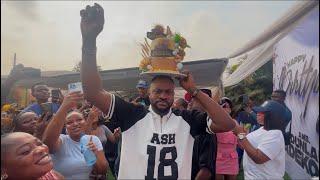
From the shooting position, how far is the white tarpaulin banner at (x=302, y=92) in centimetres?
444

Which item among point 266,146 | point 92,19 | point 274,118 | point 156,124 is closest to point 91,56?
point 92,19

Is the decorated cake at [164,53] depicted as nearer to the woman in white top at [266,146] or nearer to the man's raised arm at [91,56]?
the man's raised arm at [91,56]

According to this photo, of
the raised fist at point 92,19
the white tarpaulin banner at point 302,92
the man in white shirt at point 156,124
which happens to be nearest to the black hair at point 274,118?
the white tarpaulin banner at point 302,92

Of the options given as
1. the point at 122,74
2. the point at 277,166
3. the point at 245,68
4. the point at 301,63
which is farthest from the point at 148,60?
the point at 122,74

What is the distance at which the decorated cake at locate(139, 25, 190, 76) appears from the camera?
10.1 ft

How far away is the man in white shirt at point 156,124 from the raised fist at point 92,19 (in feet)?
0.29

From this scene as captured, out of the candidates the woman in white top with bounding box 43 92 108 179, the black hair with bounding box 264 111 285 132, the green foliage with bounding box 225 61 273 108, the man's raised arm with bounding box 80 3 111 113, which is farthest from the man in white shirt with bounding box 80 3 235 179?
the green foliage with bounding box 225 61 273 108

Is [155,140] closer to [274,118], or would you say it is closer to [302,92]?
[274,118]

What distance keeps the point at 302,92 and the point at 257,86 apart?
9.33 meters

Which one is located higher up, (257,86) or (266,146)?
(257,86)

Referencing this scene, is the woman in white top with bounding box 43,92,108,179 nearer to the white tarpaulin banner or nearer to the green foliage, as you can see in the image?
the white tarpaulin banner

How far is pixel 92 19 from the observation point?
257 cm

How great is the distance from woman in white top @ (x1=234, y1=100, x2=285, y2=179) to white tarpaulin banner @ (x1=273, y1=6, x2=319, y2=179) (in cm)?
65

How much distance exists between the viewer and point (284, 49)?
6.25 metres
